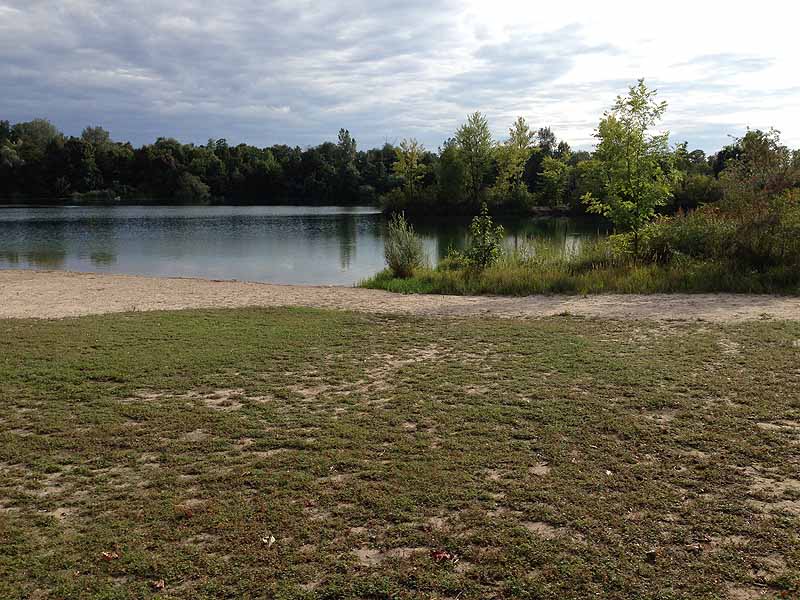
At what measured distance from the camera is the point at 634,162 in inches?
620

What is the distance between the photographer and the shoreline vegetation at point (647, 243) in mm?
13156

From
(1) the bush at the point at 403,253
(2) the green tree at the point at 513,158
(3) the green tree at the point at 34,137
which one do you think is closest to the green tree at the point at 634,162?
(1) the bush at the point at 403,253

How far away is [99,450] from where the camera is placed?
4707 millimetres

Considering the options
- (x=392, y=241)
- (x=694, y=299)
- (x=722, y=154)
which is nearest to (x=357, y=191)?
(x=722, y=154)

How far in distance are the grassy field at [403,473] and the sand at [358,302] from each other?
2.94 m

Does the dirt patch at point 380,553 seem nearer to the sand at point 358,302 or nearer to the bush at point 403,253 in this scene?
the sand at point 358,302

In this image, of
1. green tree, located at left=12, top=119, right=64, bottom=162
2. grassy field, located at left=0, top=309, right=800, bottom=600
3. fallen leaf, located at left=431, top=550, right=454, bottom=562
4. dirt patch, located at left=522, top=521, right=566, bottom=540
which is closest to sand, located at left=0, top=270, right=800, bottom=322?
grassy field, located at left=0, top=309, right=800, bottom=600

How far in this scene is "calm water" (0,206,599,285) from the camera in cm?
2297

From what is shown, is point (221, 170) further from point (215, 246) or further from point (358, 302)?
point (358, 302)

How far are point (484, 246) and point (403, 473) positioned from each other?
1278cm

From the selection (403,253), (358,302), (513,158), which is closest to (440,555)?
(358,302)

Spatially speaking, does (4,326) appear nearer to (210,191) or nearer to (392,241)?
(392,241)

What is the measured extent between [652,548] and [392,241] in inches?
569

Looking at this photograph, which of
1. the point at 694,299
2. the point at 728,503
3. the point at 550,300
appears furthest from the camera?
the point at 550,300
